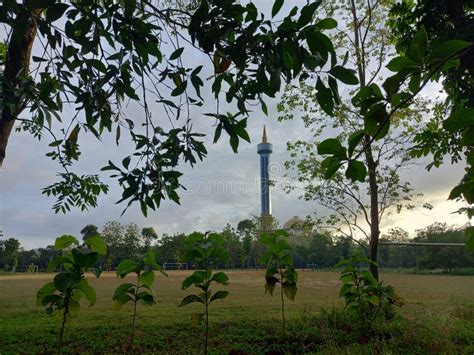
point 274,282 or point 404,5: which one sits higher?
point 404,5

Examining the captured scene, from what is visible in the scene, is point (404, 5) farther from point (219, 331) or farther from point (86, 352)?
point (86, 352)

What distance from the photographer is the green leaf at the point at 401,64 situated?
52 centimetres

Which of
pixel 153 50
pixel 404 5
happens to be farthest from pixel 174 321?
pixel 404 5

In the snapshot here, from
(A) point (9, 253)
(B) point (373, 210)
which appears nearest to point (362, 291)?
(B) point (373, 210)

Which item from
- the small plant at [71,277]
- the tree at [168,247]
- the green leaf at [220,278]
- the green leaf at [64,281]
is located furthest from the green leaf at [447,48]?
the tree at [168,247]

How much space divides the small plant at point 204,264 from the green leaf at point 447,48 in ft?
8.35

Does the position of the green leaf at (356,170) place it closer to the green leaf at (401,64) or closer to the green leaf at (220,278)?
the green leaf at (401,64)

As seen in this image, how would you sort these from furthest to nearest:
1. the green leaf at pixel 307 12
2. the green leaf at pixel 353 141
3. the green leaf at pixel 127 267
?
the green leaf at pixel 127 267 < the green leaf at pixel 307 12 < the green leaf at pixel 353 141

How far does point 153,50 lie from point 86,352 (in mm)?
2857

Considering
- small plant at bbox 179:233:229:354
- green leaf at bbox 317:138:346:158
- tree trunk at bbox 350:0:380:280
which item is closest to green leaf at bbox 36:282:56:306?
small plant at bbox 179:233:229:354

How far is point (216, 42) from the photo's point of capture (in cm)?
121

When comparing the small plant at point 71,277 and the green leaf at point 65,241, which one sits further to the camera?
the green leaf at point 65,241

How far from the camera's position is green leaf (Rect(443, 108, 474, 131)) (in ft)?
1.56

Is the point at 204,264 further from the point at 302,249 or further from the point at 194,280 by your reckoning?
the point at 302,249
